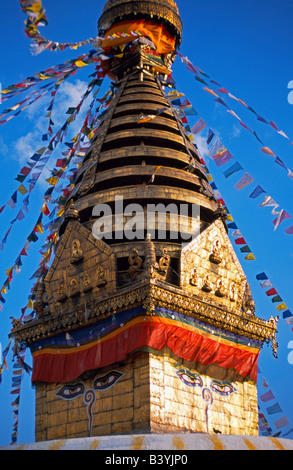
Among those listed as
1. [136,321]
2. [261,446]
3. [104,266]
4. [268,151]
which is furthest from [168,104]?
[261,446]

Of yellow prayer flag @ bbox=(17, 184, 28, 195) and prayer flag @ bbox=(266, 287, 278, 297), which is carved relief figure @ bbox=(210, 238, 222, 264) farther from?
yellow prayer flag @ bbox=(17, 184, 28, 195)

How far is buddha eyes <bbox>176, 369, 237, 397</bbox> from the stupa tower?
0.10ft

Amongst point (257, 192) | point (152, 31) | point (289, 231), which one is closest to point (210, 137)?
point (257, 192)

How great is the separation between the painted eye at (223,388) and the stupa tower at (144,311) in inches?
1.5

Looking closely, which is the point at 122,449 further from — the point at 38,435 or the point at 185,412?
the point at 38,435

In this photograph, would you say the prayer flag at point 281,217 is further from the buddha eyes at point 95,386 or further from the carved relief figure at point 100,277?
the buddha eyes at point 95,386

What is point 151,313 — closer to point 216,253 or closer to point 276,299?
point 216,253

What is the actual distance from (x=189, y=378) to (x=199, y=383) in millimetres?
341

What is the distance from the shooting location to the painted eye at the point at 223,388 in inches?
539

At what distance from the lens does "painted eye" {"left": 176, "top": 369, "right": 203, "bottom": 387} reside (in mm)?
12945

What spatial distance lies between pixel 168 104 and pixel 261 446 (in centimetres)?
1150

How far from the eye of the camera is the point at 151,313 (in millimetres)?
12547
